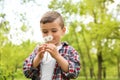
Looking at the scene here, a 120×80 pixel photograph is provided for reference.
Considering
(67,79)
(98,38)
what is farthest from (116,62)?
(67,79)

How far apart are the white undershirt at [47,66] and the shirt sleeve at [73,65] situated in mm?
127

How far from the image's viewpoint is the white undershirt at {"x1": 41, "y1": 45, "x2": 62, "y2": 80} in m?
3.06

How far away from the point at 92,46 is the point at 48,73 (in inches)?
1294

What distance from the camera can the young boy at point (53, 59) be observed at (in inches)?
118

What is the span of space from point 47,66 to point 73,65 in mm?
230

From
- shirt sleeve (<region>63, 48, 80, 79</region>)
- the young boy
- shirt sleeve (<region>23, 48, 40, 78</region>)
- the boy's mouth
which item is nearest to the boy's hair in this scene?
the young boy

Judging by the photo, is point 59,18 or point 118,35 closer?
point 59,18

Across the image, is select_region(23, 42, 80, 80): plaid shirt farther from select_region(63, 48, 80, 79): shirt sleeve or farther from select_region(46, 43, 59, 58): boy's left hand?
select_region(46, 43, 59, 58): boy's left hand

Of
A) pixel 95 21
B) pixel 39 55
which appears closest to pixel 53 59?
pixel 39 55

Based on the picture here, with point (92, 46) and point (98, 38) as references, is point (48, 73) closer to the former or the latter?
point (98, 38)

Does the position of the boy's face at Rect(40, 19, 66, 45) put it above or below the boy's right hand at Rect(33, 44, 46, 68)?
above

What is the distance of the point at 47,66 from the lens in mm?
3084

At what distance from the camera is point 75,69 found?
10.1ft

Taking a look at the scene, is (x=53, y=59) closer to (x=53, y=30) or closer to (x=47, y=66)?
(x=47, y=66)
